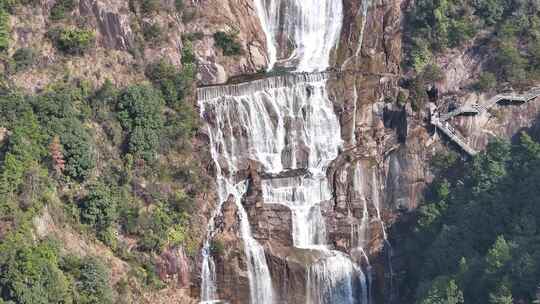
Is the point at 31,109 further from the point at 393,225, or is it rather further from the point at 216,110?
the point at 393,225

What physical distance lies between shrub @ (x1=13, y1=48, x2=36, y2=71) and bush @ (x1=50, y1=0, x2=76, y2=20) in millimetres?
3541

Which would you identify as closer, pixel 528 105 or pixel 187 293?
pixel 187 293

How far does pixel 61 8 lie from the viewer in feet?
284

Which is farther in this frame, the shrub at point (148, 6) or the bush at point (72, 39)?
the shrub at point (148, 6)

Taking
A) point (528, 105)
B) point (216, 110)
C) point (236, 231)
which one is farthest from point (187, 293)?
point (528, 105)

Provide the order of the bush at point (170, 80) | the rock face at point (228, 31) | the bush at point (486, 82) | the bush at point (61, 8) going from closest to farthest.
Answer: the bush at point (61, 8) → the bush at point (170, 80) → the rock face at point (228, 31) → the bush at point (486, 82)

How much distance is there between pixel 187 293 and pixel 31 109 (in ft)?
50.6

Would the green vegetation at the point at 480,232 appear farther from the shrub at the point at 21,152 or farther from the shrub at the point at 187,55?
the shrub at the point at 21,152

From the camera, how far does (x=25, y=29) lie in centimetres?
8531

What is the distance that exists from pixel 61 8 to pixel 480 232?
1237 inches

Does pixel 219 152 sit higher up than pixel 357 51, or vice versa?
pixel 357 51

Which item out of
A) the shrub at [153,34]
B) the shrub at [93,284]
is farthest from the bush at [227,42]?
the shrub at [93,284]

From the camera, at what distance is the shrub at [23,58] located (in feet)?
274

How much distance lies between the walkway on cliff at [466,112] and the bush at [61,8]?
2601cm
